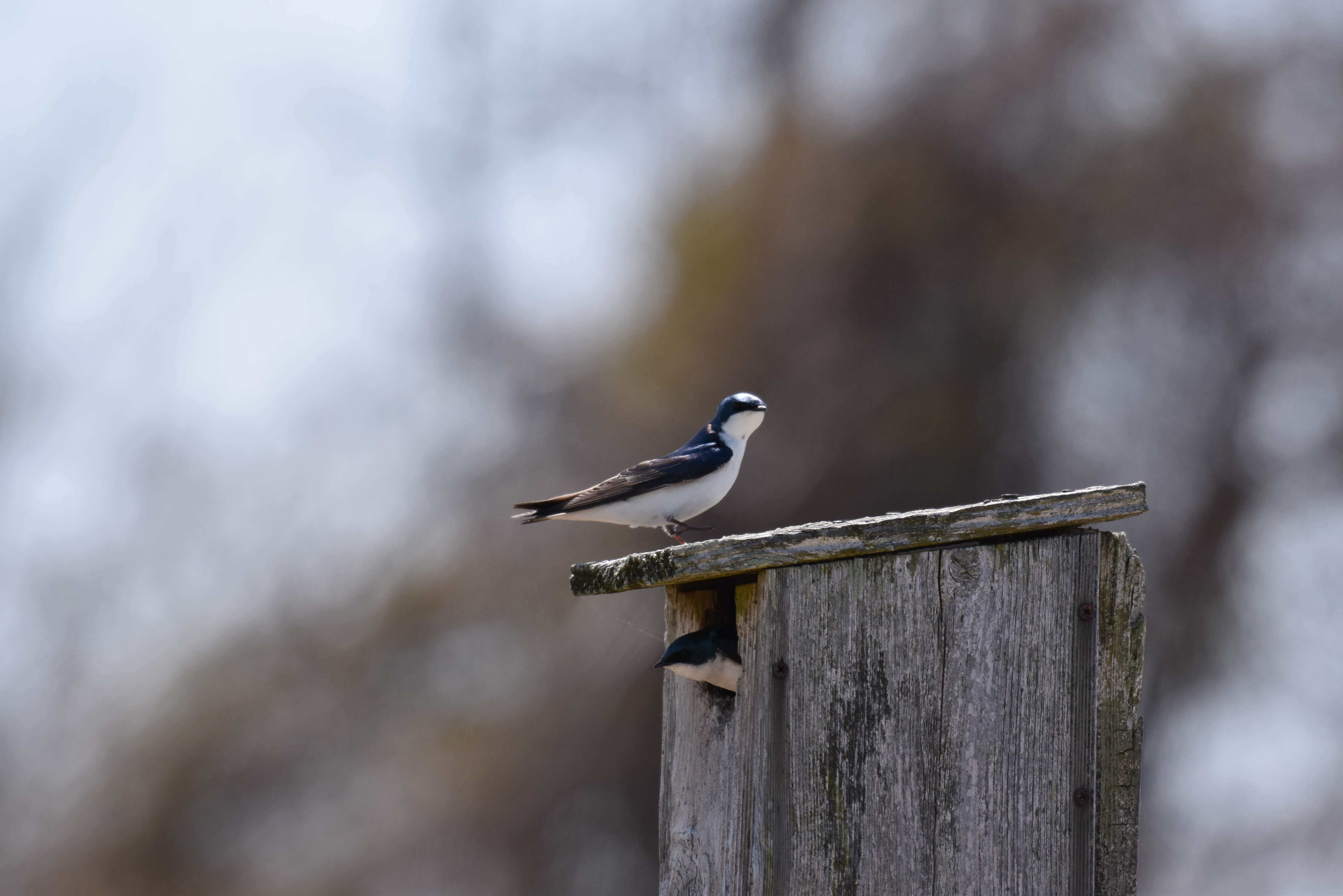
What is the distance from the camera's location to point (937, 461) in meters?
6.44

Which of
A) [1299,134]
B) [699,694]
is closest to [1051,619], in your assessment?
[699,694]

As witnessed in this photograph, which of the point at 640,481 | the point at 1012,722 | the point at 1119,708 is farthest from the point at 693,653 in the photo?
the point at 640,481

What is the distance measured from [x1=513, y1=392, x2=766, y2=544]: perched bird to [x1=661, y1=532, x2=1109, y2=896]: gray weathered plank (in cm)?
98

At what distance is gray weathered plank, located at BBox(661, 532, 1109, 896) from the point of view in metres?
2.01

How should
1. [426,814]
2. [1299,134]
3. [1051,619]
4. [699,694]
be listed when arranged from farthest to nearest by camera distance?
[1299,134]
[426,814]
[699,694]
[1051,619]

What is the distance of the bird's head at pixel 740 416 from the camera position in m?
3.61

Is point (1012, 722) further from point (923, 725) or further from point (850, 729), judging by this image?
point (850, 729)

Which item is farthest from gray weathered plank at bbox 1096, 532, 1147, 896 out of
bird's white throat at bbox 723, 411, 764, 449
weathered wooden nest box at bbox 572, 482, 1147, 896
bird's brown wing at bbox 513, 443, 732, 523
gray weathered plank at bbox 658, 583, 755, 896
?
bird's white throat at bbox 723, 411, 764, 449

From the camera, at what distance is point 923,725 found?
6.98 ft

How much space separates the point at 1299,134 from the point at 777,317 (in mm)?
3079

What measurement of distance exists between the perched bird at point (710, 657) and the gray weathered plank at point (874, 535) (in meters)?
0.13

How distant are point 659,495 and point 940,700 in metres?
1.36

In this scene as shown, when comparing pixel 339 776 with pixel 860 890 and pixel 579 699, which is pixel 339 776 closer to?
pixel 579 699

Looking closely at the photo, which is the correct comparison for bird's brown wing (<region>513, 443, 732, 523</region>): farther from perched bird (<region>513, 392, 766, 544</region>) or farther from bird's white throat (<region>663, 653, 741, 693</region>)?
bird's white throat (<region>663, 653, 741, 693</region>)
